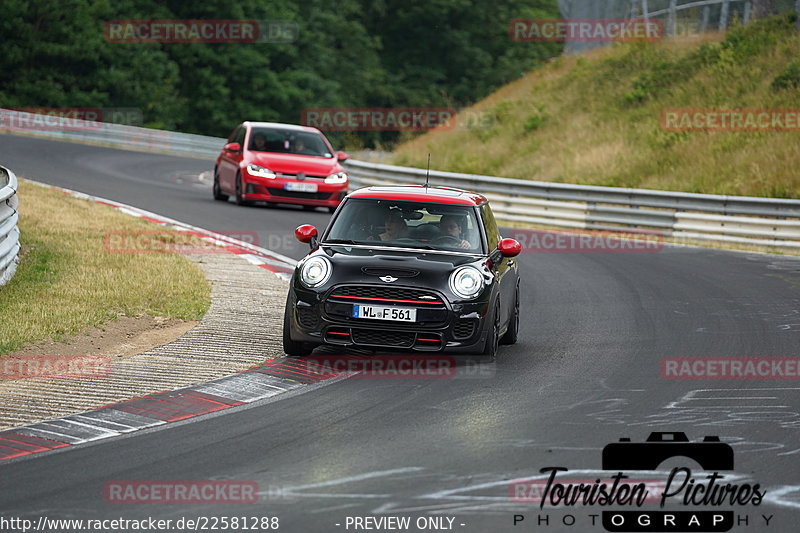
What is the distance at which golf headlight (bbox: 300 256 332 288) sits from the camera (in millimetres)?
10555

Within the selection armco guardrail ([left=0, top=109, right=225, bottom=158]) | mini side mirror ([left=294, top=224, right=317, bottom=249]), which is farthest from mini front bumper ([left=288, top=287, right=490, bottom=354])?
armco guardrail ([left=0, top=109, right=225, bottom=158])

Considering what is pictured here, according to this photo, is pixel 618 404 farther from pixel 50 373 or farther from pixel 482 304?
pixel 50 373

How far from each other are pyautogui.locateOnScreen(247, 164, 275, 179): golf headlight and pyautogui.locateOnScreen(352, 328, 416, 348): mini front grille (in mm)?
13867

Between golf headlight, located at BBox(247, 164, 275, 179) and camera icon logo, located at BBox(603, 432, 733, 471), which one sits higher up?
golf headlight, located at BBox(247, 164, 275, 179)

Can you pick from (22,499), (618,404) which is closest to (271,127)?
(618,404)

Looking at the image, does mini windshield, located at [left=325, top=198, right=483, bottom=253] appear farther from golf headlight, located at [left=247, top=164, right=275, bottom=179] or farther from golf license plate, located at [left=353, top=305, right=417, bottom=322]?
golf headlight, located at [left=247, top=164, right=275, bottom=179]

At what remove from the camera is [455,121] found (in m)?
40.8

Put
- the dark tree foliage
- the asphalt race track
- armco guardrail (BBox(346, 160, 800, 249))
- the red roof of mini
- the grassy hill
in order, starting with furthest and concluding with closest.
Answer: the dark tree foliage < the grassy hill < armco guardrail (BBox(346, 160, 800, 249)) < the red roof of mini < the asphalt race track

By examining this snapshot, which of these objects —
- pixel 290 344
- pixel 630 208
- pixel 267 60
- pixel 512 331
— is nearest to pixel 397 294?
pixel 290 344

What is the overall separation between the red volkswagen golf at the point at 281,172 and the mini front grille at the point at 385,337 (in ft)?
45.0

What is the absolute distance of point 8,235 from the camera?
14.1m

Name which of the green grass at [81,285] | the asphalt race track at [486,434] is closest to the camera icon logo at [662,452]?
the asphalt race track at [486,434]

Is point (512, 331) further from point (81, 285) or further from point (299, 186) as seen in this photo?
point (299, 186)

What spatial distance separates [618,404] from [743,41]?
2829 cm
